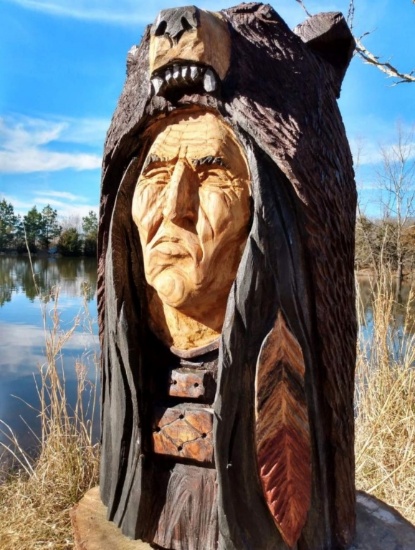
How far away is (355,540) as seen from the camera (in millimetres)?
1112

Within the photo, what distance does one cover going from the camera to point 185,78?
939 millimetres

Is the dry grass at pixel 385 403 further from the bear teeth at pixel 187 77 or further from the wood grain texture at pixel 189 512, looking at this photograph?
the bear teeth at pixel 187 77

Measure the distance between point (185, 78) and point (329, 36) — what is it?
1.30ft

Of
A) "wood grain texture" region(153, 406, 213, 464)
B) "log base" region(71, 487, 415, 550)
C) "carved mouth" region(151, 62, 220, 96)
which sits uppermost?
"carved mouth" region(151, 62, 220, 96)

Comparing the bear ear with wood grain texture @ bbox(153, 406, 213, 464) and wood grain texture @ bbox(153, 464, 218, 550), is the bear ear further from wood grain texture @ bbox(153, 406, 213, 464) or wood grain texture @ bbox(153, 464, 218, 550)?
wood grain texture @ bbox(153, 464, 218, 550)

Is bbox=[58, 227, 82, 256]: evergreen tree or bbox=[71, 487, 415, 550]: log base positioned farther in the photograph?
bbox=[58, 227, 82, 256]: evergreen tree

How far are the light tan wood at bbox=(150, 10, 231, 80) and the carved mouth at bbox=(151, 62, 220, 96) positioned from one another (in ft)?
0.03

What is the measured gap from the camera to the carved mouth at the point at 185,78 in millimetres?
934

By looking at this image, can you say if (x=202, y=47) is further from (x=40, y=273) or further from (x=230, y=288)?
(x=40, y=273)

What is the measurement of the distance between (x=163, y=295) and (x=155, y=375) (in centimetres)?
20

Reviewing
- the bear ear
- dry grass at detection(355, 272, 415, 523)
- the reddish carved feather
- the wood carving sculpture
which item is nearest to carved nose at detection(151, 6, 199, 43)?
the wood carving sculpture

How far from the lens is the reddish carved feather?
90cm

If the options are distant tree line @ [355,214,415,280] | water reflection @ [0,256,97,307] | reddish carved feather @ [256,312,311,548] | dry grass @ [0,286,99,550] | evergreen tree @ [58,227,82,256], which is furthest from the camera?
evergreen tree @ [58,227,82,256]

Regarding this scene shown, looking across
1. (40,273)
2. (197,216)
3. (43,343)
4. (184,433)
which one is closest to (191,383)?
(184,433)
